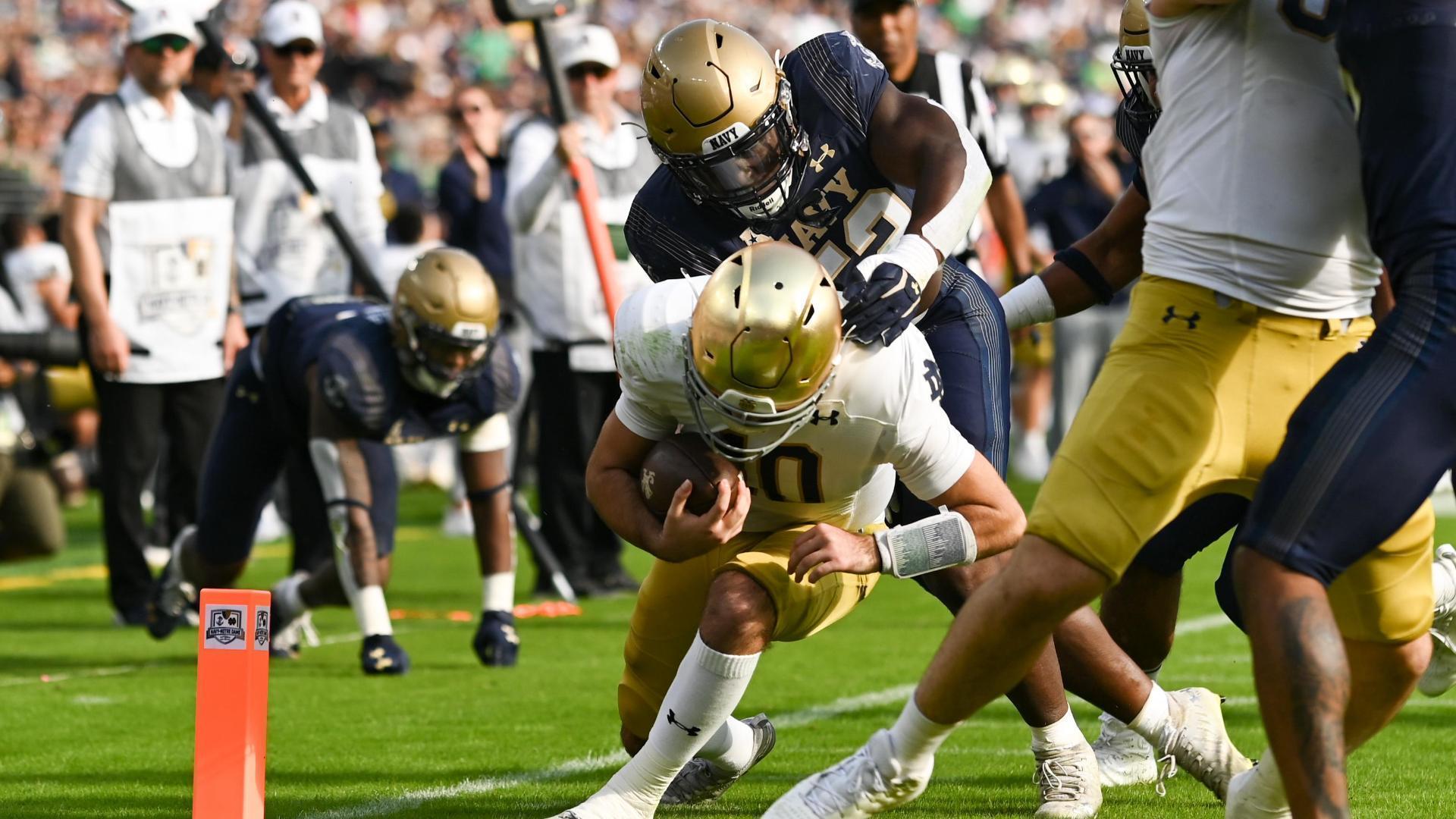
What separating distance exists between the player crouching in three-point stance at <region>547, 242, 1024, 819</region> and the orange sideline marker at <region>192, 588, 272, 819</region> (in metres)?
0.64

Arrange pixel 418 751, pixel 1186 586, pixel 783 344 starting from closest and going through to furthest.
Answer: pixel 783 344
pixel 418 751
pixel 1186 586

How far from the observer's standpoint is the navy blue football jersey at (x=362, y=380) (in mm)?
5953

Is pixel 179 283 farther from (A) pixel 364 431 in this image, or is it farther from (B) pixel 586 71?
(A) pixel 364 431

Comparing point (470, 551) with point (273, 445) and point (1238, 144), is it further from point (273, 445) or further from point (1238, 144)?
point (1238, 144)

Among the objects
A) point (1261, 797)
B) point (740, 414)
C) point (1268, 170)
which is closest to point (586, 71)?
point (740, 414)

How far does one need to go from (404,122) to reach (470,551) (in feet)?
31.4

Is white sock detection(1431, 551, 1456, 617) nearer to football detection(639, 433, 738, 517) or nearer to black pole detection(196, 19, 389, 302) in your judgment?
football detection(639, 433, 738, 517)

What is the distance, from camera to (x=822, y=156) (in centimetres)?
412

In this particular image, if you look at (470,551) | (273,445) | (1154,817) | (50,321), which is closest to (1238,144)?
(1154,817)

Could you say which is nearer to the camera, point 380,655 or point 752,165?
point 752,165

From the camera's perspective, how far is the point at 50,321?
1265cm

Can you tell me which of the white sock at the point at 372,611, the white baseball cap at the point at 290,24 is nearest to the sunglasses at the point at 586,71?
the white baseball cap at the point at 290,24

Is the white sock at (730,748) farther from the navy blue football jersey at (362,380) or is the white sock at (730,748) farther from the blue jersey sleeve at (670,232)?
the navy blue football jersey at (362,380)

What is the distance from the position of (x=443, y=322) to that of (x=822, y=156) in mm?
2038
